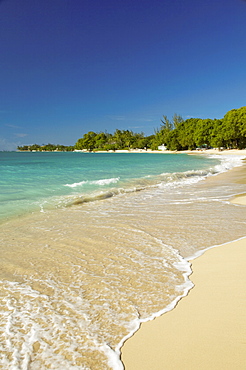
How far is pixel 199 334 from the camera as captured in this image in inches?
81.2

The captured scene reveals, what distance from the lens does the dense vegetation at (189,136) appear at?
67.8 m

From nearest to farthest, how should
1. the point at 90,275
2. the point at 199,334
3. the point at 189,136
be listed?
the point at 199,334 < the point at 90,275 < the point at 189,136

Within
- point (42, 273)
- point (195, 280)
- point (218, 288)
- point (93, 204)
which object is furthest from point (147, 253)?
point (93, 204)

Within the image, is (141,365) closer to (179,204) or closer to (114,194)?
(179,204)

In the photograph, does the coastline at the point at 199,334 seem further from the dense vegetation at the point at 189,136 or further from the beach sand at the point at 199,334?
the dense vegetation at the point at 189,136

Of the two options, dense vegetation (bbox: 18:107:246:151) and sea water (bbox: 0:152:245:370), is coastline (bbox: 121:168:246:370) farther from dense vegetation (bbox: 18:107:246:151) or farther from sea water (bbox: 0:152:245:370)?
dense vegetation (bbox: 18:107:246:151)

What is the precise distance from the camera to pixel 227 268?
3.34m

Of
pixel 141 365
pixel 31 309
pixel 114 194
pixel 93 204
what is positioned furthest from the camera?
pixel 114 194

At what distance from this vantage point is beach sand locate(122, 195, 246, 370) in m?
1.80

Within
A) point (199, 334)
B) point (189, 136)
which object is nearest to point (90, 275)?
point (199, 334)

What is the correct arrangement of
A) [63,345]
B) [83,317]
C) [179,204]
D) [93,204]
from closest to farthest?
[63,345], [83,317], [179,204], [93,204]

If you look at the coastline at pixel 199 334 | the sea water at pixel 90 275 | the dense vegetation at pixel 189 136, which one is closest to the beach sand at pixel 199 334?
the coastline at pixel 199 334

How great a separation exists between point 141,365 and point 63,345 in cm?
70

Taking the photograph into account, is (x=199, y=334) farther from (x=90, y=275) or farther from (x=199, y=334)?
(x=90, y=275)
